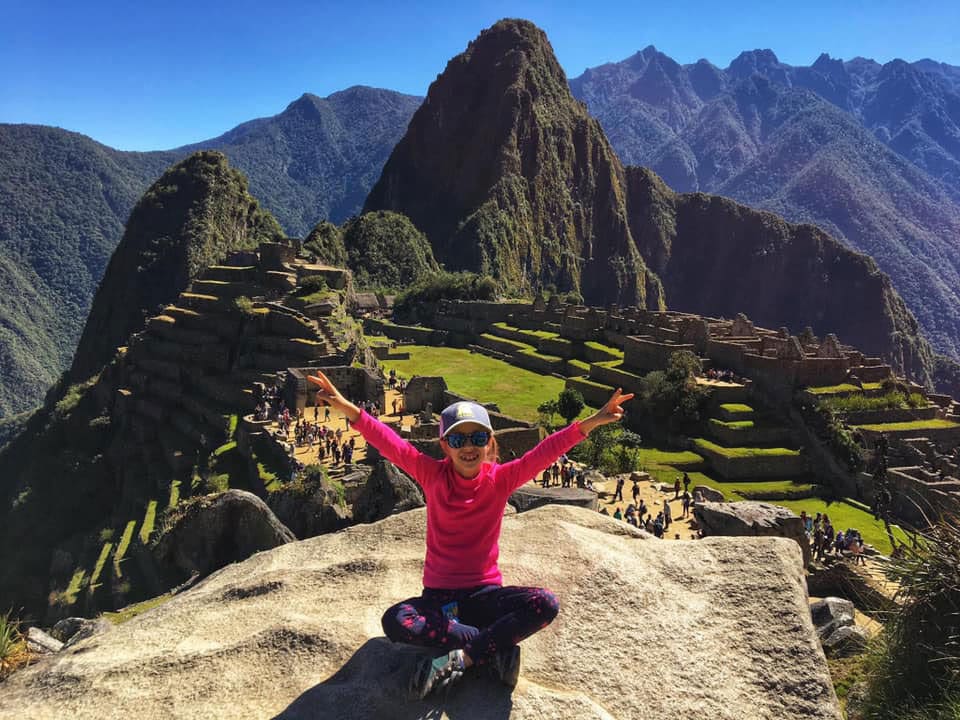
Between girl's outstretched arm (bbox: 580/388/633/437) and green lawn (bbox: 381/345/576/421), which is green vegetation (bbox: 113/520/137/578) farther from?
girl's outstretched arm (bbox: 580/388/633/437)

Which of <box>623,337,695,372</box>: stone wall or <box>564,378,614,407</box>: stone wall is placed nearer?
<box>564,378,614,407</box>: stone wall

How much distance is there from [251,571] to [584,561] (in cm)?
305

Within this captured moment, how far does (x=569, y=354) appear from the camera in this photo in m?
59.8

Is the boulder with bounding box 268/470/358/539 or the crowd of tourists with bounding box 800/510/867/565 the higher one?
the boulder with bounding box 268/470/358/539

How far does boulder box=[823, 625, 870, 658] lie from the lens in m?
8.55

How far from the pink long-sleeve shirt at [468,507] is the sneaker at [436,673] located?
0.70m

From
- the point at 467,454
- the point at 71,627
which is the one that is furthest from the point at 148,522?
the point at 467,454

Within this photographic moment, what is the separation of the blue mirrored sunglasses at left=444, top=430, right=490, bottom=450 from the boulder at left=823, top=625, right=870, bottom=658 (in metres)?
6.48

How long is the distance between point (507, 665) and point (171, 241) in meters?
104

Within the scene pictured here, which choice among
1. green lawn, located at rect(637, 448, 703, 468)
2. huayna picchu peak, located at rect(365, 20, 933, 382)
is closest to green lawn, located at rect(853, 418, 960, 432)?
green lawn, located at rect(637, 448, 703, 468)

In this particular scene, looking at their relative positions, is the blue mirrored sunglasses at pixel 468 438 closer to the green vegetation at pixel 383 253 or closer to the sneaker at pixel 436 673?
the sneaker at pixel 436 673

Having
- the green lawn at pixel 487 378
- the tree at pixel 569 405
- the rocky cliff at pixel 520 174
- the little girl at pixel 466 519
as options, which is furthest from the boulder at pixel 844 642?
the rocky cliff at pixel 520 174

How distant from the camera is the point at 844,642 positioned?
28.7ft

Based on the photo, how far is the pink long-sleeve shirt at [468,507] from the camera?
488 centimetres
